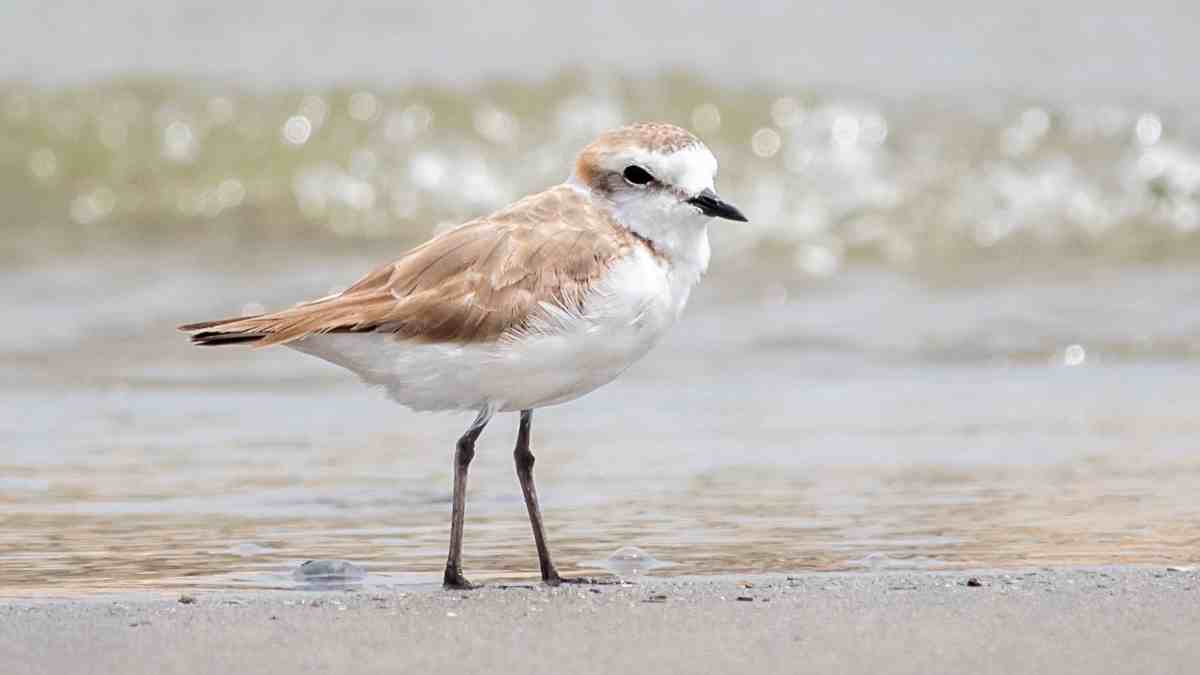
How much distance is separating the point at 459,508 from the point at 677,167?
101cm

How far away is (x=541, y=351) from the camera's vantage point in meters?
4.90

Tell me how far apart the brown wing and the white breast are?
0.12 ft

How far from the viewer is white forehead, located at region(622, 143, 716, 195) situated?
5043mm

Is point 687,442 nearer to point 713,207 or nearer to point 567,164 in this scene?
point 713,207

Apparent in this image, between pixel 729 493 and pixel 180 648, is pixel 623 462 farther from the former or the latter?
pixel 180 648

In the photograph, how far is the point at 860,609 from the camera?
450 cm

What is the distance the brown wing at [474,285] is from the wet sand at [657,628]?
636 mm

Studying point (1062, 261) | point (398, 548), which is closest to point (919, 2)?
point (1062, 261)

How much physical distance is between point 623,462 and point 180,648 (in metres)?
3.02

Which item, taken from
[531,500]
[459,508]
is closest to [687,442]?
[531,500]

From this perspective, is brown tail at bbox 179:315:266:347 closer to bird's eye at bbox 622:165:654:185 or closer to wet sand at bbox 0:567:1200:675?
wet sand at bbox 0:567:1200:675

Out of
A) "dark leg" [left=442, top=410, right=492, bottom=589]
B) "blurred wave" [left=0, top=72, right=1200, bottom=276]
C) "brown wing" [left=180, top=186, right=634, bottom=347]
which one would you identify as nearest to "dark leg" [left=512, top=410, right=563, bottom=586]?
"dark leg" [left=442, top=410, right=492, bottom=589]

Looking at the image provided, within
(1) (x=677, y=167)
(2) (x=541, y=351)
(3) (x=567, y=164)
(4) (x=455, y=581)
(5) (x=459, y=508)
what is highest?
(3) (x=567, y=164)

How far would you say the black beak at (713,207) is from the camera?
4988mm
